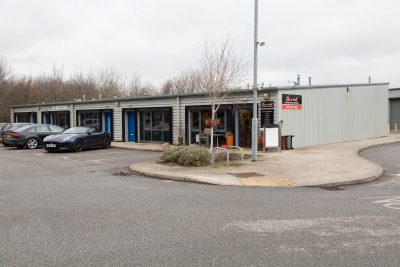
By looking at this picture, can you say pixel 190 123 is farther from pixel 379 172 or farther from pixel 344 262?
pixel 344 262

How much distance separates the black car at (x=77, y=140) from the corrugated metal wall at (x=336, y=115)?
9701 millimetres

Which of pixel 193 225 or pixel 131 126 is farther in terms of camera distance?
pixel 131 126

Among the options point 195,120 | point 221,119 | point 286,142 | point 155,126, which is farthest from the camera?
point 155,126

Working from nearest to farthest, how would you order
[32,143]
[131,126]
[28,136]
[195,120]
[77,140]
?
[77,140], [28,136], [32,143], [195,120], [131,126]

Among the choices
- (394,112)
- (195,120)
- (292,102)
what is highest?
(394,112)

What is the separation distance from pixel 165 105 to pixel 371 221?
1798cm

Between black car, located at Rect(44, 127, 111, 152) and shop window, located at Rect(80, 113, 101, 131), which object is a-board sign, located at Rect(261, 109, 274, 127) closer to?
black car, located at Rect(44, 127, 111, 152)

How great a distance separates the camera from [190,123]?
2188cm

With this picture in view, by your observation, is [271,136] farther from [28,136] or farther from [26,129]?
[26,129]

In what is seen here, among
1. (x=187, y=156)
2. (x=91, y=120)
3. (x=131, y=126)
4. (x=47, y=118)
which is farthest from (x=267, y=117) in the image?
(x=47, y=118)

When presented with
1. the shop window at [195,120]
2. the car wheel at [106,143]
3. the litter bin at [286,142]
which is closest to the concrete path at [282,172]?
the litter bin at [286,142]

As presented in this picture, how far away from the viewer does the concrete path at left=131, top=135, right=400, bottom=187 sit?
984cm

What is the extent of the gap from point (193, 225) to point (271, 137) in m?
11.6

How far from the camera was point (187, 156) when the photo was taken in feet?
40.6
